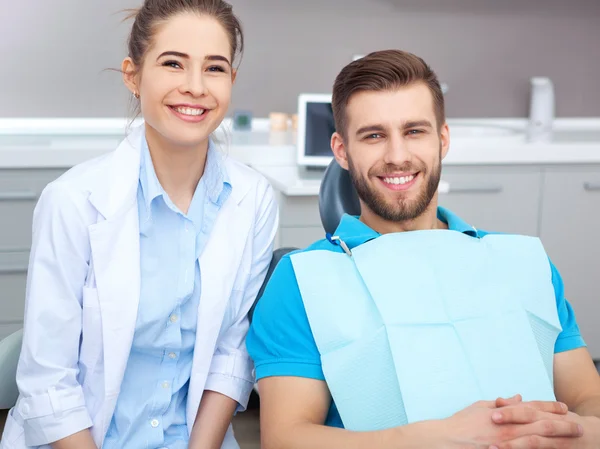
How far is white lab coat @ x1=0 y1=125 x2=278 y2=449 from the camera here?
1.36 meters

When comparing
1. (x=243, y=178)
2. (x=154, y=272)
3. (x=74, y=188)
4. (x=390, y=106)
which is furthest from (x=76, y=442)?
(x=390, y=106)

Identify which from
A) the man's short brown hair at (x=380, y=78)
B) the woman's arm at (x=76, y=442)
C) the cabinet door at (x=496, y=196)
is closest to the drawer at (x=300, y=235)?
the cabinet door at (x=496, y=196)

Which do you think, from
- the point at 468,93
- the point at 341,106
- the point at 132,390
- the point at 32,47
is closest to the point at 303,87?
the point at 468,93

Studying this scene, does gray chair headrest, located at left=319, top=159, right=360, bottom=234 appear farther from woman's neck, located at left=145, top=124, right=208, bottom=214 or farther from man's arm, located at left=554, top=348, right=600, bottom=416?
man's arm, located at left=554, top=348, right=600, bottom=416

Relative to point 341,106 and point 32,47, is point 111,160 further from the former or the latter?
point 32,47

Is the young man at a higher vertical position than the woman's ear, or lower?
lower

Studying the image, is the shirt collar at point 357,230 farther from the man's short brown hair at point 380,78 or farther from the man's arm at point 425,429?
the man's arm at point 425,429

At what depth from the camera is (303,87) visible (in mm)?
3311

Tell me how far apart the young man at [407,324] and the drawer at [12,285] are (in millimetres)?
1561

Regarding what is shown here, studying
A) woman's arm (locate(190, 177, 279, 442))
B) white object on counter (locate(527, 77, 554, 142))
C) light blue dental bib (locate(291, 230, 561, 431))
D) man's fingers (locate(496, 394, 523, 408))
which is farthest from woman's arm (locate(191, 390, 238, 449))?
white object on counter (locate(527, 77, 554, 142))

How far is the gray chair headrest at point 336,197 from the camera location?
163 cm

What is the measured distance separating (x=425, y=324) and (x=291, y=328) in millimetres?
213

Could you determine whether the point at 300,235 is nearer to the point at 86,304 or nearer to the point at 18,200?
the point at 18,200

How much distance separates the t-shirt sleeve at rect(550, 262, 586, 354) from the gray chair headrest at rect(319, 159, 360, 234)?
0.40 metres
